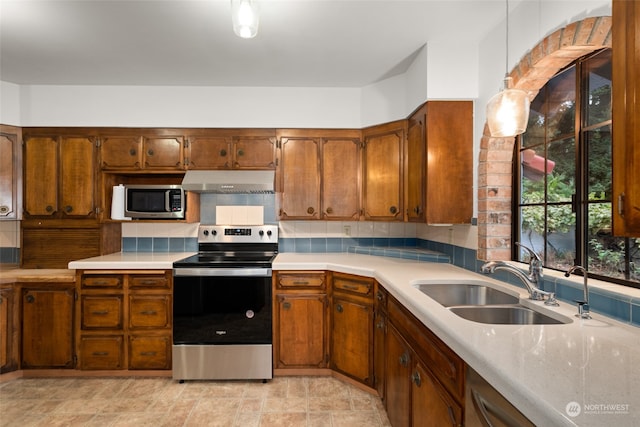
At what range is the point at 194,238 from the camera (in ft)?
10.9

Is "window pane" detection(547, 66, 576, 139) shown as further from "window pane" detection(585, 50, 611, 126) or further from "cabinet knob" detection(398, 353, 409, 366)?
"cabinet knob" detection(398, 353, 409, 366)

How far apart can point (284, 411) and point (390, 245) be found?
1779 millimetres

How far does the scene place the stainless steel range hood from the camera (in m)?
2.88

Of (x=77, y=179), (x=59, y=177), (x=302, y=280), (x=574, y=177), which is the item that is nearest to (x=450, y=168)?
(x=574, y=177)

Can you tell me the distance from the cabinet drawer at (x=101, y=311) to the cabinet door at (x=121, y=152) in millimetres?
1172

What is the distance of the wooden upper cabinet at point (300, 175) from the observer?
3059 millimetres

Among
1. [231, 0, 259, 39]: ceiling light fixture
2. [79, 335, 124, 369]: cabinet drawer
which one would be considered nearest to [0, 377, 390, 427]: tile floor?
[79, 335, 124, 369]: cabinet drawer

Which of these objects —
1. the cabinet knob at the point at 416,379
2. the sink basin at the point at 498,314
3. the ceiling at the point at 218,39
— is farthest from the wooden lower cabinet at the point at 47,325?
the sink basin at the point at 498,314

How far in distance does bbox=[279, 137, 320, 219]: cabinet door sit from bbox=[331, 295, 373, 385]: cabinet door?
90 cm

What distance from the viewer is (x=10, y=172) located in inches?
115

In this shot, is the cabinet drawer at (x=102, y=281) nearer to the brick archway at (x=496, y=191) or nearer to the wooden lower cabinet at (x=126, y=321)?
the wooden lower cabinet at (x=126, y=321)

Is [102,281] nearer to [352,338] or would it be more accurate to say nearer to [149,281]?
[149,281]

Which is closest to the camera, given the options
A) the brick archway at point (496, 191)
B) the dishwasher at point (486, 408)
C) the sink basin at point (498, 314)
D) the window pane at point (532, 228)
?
the dishwasher at point (486, 408)

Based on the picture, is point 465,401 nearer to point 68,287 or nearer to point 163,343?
point 163,343
